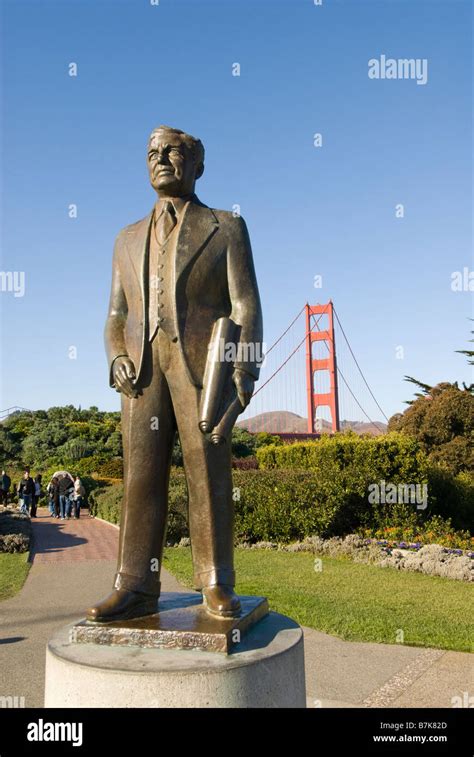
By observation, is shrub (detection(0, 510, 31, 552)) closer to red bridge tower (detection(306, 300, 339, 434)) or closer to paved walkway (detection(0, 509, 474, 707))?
paved walkway (detection(0, 509, 474, 707))

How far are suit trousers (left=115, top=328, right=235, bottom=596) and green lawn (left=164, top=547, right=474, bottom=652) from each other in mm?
2997

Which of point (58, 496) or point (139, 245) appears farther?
point (58, 496)

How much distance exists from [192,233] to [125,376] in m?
0.78

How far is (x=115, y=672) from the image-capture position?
2.40 m

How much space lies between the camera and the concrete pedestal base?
2365 millimetres

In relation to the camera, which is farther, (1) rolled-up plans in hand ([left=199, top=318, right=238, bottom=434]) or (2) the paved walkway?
(2) the paved walkway

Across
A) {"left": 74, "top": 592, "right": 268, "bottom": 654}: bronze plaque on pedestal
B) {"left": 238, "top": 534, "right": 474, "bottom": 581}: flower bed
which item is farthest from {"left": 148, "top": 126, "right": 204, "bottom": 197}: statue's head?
{"left": 238, "top": 534, "right": 474, "bottom": 581}: flower bed

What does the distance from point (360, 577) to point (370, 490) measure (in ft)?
11.5

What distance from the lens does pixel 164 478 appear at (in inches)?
123

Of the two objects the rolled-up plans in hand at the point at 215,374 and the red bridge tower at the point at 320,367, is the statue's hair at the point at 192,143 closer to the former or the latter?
the rolled-up plans in hand at the point at 215,374

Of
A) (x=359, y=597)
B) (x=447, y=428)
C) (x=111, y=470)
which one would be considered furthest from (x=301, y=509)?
(x=111, y=470)

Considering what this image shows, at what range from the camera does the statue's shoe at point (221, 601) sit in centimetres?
280

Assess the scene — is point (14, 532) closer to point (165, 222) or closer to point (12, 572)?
point (12, 572)
